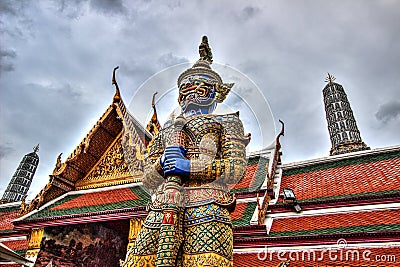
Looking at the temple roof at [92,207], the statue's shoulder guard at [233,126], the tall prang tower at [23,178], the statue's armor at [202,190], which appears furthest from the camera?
the tall prang tower at [23,178]

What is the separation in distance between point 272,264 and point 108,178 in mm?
4044

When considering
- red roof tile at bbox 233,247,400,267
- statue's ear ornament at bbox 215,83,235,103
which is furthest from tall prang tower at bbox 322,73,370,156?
statue's ear ornament at bbox 215,83,235,103

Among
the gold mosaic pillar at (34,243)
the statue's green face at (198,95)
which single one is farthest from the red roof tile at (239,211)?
the gold mosaic pillar at (34,243)

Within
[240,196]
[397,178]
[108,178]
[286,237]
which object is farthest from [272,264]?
[108,178]

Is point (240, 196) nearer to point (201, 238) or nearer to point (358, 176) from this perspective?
point (358, 176)

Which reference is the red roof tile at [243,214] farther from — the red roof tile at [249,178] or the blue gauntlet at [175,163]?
the blue gauntlet at [175,163]

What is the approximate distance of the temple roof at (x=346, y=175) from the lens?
19.1 feet

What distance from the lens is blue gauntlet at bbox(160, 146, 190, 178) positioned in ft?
9.05

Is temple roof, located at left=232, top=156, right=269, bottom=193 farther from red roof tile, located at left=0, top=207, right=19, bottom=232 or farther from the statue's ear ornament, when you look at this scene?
red roof tile, located at left=0, top=207, right=19, bottom=232

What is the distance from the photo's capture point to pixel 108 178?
700cm

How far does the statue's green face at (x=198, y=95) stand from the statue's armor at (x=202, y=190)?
Answer: 0.24 meters

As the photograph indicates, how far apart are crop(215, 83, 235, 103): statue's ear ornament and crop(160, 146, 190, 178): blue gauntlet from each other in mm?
883

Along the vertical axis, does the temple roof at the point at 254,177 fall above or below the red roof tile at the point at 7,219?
above

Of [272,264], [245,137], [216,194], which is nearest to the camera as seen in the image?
[216,194]
